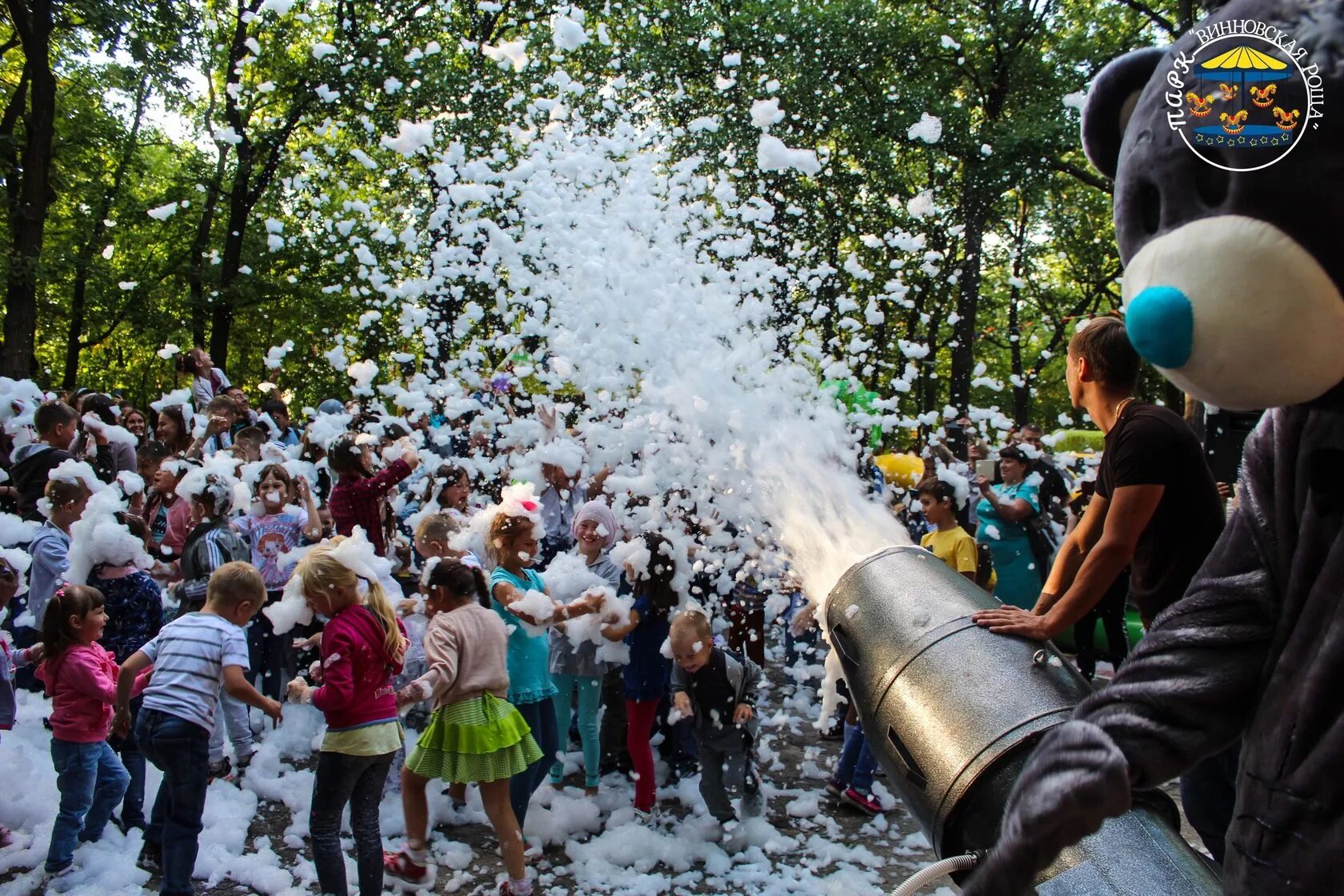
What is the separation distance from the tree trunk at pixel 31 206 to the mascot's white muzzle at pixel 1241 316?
42.9 ft

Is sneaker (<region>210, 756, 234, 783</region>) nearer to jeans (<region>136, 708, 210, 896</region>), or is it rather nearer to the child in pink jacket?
the child in pink jacket

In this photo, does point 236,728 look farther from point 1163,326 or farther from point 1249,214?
point 1249,214

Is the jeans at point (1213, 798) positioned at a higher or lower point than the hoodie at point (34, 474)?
lower

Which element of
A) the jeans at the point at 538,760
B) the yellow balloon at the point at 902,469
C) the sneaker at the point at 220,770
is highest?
the yellow balloon at the point at 902,469

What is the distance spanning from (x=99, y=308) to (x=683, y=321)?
15532 millimetres

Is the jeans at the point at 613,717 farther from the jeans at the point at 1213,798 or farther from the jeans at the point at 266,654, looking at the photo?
the jeans at the point at 1213,798

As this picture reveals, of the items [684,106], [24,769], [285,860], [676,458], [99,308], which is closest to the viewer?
[285,860]

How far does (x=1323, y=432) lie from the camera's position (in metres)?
1.48

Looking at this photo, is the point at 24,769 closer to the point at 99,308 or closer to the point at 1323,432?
the point at 1323,432

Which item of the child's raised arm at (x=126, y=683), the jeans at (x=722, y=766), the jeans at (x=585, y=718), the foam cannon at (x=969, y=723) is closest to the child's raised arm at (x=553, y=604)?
the jeans at (x=585, y=718)

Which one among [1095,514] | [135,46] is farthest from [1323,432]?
[135,46]

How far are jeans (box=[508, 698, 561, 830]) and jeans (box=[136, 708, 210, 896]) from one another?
1364 mm

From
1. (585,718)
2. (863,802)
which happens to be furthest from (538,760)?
(863,802)

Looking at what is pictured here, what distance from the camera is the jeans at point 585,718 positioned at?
5.66 meters
